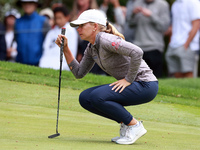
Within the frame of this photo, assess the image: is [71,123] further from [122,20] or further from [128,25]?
[122,20]

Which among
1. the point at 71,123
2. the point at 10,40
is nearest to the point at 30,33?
the point at 10,40

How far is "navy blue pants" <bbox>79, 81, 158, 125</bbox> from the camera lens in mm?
4535

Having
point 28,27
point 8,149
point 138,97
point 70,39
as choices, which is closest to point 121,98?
point 138,97

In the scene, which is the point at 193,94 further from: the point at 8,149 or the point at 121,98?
the point at 8,149

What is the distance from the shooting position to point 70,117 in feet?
18.9

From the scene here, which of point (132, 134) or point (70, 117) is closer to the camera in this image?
point (132, 134)

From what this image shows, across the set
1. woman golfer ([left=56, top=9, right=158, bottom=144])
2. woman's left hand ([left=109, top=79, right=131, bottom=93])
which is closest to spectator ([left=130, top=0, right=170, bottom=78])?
woman golfer ([left=56, top=9, right=158, bottom=144])

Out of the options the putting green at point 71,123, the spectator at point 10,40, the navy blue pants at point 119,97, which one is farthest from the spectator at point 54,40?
the navy blue pants at point 119,97

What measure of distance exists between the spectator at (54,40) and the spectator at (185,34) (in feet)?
8.07

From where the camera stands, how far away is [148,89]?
464 centimetres

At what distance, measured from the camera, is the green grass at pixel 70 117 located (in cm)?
443

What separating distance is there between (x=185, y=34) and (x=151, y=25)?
787 millimetres

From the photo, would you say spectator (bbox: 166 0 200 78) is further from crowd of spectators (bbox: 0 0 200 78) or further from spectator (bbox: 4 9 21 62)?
spectator (bbox: 4 9 21 62)

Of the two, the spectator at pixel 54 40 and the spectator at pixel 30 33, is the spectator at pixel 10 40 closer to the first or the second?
the spectator at pixel 30 33
